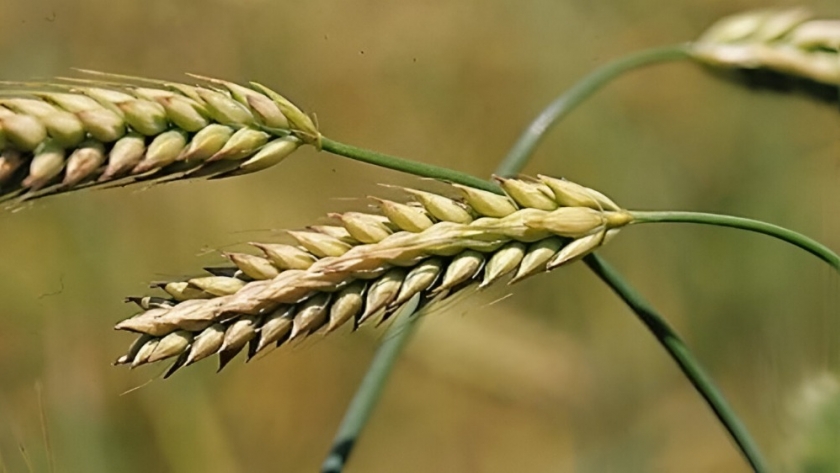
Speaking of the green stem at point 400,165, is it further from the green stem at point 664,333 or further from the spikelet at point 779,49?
the spikelet at point 779,49

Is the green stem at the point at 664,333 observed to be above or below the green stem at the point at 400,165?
below

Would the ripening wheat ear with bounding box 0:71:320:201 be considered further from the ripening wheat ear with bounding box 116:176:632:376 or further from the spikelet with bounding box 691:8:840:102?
the spikelet with bounding box 691:8:840:102

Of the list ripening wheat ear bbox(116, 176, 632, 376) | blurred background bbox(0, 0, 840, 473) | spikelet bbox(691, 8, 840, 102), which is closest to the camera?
ripening wheat ear bbox(116, 176, 632, 376)

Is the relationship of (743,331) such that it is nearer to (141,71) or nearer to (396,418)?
(396,418)

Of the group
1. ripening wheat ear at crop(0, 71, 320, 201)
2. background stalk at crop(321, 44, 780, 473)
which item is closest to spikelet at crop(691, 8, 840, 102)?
background stalk at crop(321, 44, 780, 473)

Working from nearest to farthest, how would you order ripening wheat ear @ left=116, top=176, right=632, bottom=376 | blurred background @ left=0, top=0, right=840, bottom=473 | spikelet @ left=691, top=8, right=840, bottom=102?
ripening wheat ear @ left=116, top=176, right=632, bottom=376 → spikelet @ left=691, top=8, right=840, bottom=102 → blurred background @ left=0, top=0, right=840, bottom=473

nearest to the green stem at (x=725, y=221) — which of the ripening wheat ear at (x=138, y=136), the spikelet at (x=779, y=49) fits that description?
the ripening wheat ear at (x=138, y=136)
